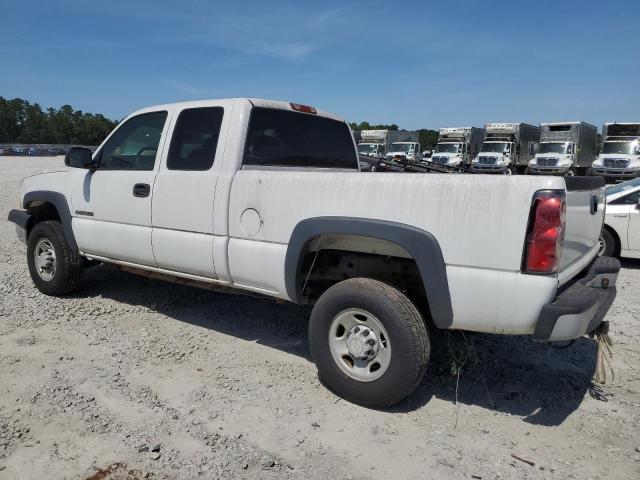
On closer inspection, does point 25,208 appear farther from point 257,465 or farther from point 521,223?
point 521,223

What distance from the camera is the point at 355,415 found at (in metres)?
3.23

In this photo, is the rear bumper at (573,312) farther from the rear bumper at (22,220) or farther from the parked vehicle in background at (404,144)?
the parked vehicle in background at (404,144)

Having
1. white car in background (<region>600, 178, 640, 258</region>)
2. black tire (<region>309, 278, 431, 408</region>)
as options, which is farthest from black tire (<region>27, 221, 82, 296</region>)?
white car in background (<region>600, 178, 640, 258</region>)

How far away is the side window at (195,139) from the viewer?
4.00 meters

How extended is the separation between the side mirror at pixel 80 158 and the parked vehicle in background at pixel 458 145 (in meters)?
28.1

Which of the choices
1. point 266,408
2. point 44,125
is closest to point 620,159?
point 266,408

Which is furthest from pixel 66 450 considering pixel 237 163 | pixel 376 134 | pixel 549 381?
pixel 376 134

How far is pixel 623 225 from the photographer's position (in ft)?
23.9

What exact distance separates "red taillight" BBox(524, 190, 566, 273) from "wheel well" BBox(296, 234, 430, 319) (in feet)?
2.54

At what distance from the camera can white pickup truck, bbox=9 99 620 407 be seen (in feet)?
9.00

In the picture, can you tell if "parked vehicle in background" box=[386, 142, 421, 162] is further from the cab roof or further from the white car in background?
the cab roof

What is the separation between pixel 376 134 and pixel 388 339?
1338 inches

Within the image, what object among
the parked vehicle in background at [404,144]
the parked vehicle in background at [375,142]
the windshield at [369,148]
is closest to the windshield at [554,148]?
the parked vehicle in background at [404,144]

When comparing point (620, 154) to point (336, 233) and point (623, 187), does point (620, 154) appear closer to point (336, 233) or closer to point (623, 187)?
point (623, 187)
